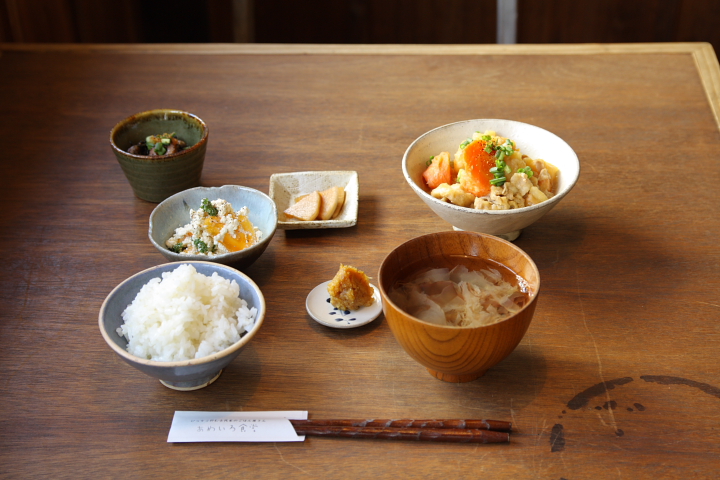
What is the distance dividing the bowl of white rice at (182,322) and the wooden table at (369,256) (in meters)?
0.10

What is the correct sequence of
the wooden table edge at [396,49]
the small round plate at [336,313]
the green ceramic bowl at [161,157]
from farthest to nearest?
the wooden table edge at [396,49] < the green ceramic bowl at [161,157] < the small round plate at [336,313]

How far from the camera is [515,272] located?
1.07m

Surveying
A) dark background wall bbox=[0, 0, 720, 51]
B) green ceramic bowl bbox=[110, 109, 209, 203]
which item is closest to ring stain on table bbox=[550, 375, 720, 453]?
green ceramic bowl bbox=[110, 109, 209, 203]

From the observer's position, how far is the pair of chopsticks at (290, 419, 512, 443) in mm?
972

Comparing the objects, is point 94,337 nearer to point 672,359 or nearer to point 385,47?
point 672,359

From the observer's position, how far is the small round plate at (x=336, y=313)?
1179 millimetres

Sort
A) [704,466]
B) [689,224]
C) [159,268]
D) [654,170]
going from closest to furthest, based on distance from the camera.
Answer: [704,466] → [159,268] → [689,224] → [654,170]

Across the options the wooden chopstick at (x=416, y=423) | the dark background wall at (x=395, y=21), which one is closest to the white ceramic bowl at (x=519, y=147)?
the wooden chopstick at (x=416, y=423)

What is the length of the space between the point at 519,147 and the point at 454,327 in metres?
0.71

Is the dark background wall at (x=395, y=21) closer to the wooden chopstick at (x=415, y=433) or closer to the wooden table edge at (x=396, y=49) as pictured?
the wooden table edge at (x=396, y=49)

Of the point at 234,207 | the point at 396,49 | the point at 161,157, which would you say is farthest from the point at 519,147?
the point at 396,49

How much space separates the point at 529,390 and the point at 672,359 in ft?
0.90

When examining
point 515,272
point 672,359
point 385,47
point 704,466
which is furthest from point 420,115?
point 704,466

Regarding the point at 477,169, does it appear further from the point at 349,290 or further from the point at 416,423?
the point at 416,423
